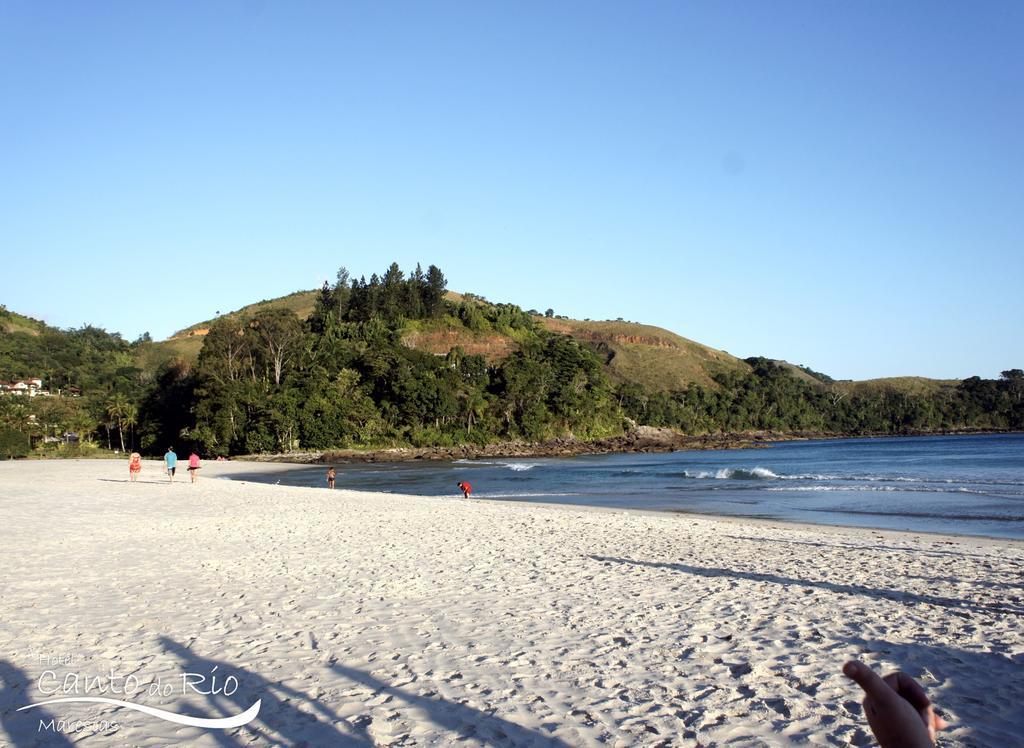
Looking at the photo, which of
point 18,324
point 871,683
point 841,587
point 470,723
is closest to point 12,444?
point 841,587

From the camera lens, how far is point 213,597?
8.59 m

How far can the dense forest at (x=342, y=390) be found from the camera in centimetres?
7106

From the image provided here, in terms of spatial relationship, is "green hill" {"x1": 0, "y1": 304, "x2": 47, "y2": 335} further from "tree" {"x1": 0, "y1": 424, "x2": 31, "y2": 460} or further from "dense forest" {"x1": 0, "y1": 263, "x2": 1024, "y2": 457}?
"tree" {"x1": 0, "y1": 424, "x2": 31, "y2": 460}

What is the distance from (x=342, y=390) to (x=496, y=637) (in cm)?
7238

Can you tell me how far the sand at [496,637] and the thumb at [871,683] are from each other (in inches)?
107

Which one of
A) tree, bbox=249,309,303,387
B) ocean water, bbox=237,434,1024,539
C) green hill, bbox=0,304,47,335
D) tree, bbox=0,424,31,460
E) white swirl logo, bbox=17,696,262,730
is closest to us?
white swirl logo, bbox=17,696,262,730

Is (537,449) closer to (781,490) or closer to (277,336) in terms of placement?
(277,336)

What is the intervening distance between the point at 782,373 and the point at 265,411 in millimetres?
110722

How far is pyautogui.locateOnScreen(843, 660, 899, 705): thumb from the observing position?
2.11 metres

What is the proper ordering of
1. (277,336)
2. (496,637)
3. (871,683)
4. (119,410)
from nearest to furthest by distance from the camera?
(871,683) < (496,637) < (119,410) < (277,336)

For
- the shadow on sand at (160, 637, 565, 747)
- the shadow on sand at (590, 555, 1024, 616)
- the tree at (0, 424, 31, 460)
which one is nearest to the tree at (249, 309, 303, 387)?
the tree at (0, 424, 31, 460)

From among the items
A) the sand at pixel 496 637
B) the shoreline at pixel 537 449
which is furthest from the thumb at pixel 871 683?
the shoreline at pixel 537 449

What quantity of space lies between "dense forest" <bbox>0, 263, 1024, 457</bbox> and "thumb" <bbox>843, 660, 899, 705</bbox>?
235 feet

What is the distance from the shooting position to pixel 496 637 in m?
6.89
